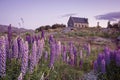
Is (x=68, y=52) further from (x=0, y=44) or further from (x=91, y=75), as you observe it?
(x=0, y=44)

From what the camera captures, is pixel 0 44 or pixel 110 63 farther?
pixel 110 63

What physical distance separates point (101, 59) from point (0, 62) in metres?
4.78

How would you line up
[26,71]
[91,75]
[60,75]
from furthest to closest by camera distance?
[91,75] < [60,75] < [26,71]

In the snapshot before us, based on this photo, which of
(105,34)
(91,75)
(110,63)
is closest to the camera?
(110,63)

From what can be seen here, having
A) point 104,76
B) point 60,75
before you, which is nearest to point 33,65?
point 60,75

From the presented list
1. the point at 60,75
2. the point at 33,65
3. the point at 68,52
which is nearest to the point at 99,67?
the point at 60,75

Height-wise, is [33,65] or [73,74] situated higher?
[33,65]

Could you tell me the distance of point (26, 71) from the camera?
564cm

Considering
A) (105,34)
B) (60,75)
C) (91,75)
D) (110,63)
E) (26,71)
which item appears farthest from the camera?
(105,34)

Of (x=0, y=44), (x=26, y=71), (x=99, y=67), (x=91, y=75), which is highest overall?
(x=0, y=44)

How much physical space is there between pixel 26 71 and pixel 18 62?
0.40 metres

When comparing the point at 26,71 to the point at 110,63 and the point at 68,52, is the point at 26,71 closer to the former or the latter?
the point at 110,63

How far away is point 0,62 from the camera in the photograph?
505 cm

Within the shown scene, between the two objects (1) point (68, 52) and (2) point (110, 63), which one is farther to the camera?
(1) point (68, 52)
